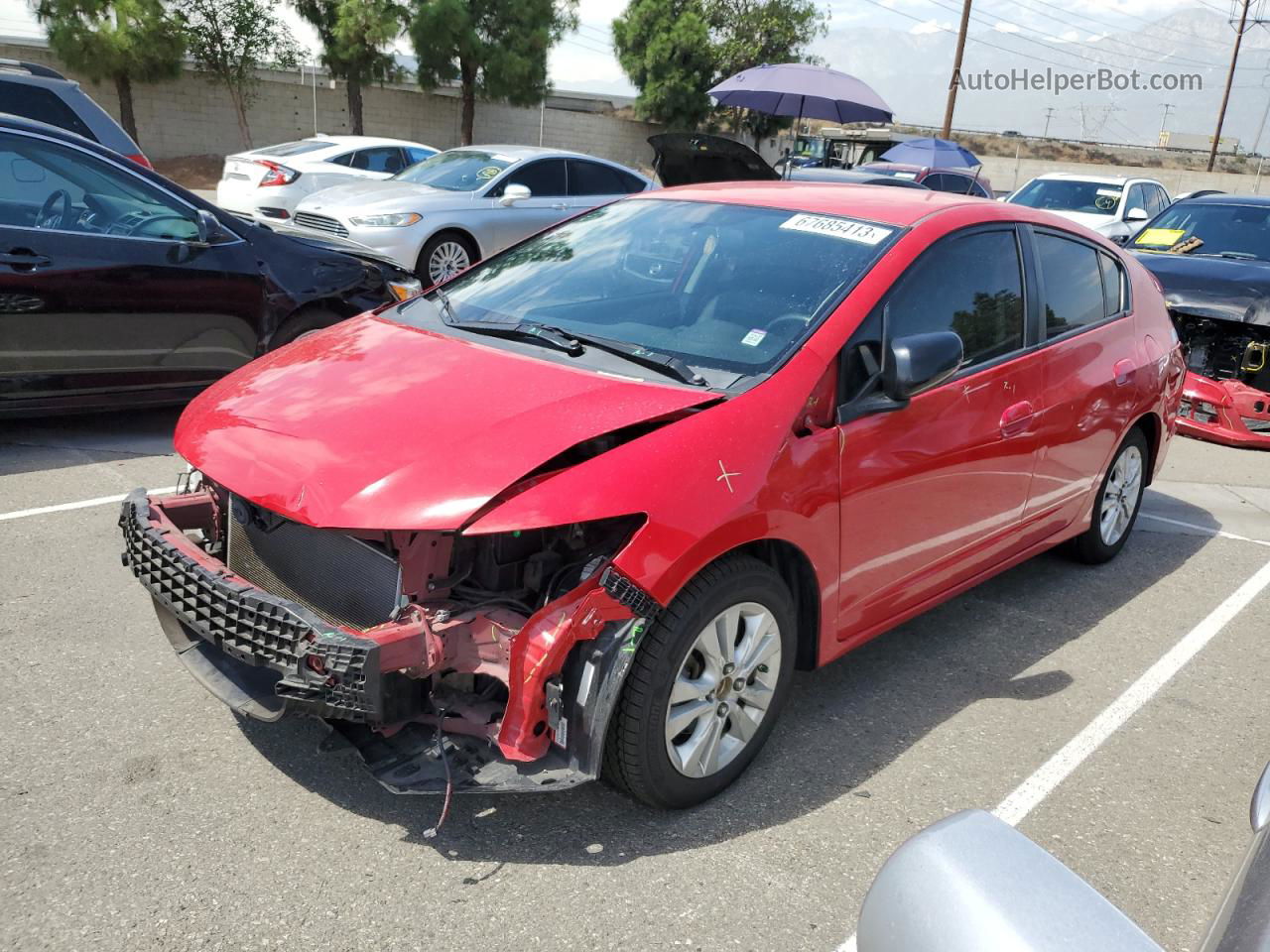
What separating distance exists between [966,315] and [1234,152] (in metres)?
83.9

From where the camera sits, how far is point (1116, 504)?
5.32 m

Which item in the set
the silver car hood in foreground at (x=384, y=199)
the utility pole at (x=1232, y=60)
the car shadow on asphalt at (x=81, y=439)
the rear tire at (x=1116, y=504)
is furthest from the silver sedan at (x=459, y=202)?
the utility pole at (x=1232, y=60)

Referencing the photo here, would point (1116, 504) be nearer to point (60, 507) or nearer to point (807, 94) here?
point (60, 507)

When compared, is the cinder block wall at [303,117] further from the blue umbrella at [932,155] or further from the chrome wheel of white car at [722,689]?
the chrome wheel of white car at [722,689]

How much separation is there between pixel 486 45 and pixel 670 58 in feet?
38.3

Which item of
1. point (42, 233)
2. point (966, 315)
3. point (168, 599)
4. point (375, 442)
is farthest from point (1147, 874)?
point (42, 233)

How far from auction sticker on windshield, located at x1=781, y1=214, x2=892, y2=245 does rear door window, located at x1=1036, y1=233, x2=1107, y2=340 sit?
1.02 metres

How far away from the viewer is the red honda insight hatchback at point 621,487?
2.70 m

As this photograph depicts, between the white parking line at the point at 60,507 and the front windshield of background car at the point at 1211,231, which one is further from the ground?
the front windshield of background car at the point at 1211,231

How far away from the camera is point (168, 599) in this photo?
2969mm

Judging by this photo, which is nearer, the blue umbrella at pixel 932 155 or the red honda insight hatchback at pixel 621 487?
the red honda insight hatchback at pixel 621 487

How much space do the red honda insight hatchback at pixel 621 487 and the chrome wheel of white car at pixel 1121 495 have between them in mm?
1063

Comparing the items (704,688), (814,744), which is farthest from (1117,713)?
(704,688)

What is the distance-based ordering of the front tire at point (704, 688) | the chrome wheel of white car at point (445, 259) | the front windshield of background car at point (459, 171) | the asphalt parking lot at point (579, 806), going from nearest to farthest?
the asphalt parking lot at point (579, 806) < the front tire at point (704, 688) < the chrome wheel of white car at point (445, 259) < the front windshield of background car at point (459, 171)
